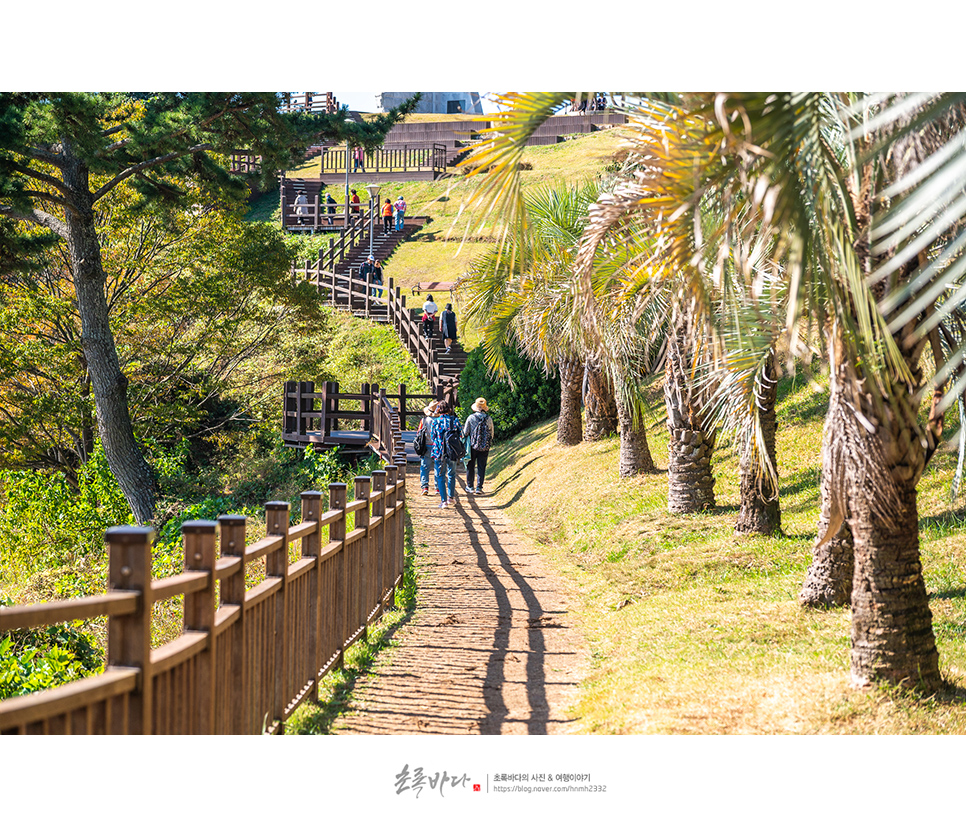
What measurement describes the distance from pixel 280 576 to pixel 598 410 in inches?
574

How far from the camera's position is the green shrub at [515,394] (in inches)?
919

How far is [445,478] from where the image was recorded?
15.8 meters

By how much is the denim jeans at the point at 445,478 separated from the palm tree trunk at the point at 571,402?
4359 millimetres

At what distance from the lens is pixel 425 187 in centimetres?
5212

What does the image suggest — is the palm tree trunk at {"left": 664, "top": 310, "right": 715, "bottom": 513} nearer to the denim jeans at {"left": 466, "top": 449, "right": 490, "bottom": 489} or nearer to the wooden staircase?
the denim jeans at {"left": 466, "top": 449, "right": 490, "bottom": 489}

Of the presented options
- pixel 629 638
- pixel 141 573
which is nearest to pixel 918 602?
pixel 629 638

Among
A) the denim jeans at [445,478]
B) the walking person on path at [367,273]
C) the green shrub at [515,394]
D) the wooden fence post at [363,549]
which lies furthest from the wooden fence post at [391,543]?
the walking person on path at [367,273]

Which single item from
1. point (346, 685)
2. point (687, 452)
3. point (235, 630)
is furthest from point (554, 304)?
point (235, 630)

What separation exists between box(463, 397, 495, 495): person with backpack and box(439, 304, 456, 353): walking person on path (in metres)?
11.4

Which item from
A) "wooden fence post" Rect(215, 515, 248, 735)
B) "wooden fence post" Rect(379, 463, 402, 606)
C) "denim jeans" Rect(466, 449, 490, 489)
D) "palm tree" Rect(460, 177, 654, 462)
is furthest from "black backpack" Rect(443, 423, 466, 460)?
"wooden fence post" Rect(215, 515, 248, 735)

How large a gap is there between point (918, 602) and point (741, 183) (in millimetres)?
2920

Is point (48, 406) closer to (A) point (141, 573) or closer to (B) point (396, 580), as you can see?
(B) point (396, 580)

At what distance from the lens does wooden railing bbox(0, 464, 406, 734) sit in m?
2.82

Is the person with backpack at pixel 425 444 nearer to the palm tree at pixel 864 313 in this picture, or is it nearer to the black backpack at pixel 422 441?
the black backpack at pixel 422 441
